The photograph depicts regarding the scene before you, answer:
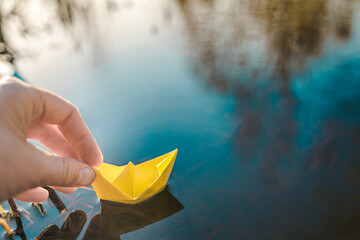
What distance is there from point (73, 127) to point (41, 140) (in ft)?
0.34

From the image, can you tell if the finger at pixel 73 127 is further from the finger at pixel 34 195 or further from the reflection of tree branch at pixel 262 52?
the reflection of tree branch at pixel 262 52

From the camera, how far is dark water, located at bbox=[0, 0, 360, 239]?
→ 0.67m

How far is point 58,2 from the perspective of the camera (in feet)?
7.08

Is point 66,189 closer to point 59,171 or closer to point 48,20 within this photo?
point 59,171

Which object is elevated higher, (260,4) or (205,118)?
(260,4)

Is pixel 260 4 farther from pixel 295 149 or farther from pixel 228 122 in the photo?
pixel 295 149

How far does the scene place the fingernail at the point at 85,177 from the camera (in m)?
0.63

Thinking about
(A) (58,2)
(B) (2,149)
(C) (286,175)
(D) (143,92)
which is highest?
(A) (58,2)

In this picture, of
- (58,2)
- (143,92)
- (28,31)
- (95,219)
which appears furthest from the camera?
(58,2)

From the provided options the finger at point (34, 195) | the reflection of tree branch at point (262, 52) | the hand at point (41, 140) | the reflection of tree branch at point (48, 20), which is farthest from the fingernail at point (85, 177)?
the reflection of tree branch at point (48, 20)

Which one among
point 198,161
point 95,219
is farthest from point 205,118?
point 95,219

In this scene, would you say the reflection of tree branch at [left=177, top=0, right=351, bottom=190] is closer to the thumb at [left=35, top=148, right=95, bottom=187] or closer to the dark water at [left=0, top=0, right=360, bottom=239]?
the dark water at [left=0, top=0, right=360, bottom=239]

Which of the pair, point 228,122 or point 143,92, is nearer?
point 228,122

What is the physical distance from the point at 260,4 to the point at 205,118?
1263mm
